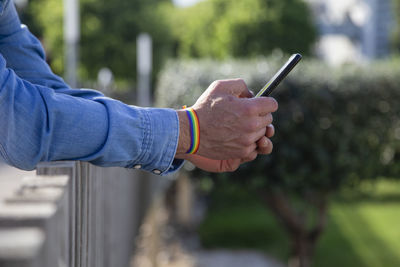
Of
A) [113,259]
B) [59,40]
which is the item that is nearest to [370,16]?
[59,40]

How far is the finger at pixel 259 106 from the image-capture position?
1.54 meters

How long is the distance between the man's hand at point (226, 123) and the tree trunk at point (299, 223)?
4507mm

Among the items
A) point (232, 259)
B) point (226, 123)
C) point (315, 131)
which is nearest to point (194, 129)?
point (226, 123)

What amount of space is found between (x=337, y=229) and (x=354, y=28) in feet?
70.0

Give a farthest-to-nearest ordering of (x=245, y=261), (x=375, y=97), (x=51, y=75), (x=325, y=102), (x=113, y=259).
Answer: (x=245, y=261) < (x=375, y=97) < (x=325, y=102) < (x=113, y=259) < (x=51, y=75)

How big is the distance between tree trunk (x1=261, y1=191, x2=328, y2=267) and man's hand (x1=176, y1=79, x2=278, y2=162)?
4.51 meters

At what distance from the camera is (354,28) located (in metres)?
28.4

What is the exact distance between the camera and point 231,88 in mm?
1596

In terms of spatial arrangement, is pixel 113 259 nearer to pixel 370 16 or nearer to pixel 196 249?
pixel 196 249

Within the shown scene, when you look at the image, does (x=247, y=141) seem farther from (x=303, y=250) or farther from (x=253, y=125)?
(x=303, y=250)

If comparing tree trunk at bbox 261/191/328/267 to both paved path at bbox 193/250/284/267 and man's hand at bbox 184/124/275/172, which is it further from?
man's hand at bbox 184/124/275/172

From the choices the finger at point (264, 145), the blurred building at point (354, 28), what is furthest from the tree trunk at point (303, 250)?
the blurred building at point (354, 28)

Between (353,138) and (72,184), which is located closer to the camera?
(72,184)

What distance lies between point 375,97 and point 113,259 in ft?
11.8
